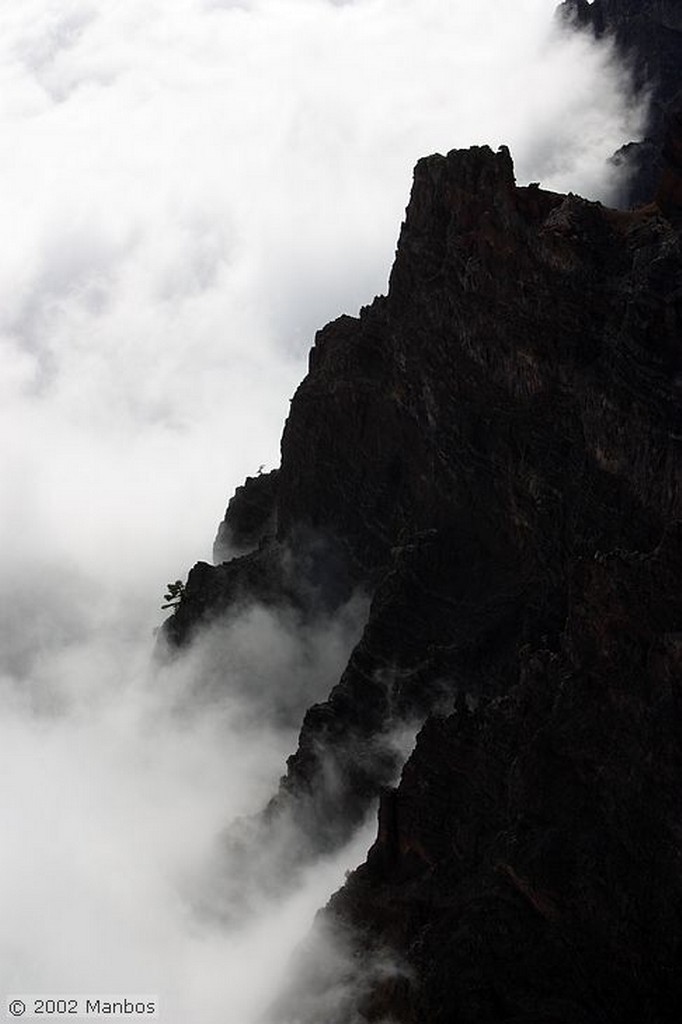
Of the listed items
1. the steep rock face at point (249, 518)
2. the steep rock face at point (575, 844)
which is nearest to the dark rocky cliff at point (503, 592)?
the steep rock face at point (575, 844)

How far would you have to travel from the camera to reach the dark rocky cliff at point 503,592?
6831cm

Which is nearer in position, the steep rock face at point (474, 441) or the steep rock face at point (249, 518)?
the steep rock face at point (474, 441)

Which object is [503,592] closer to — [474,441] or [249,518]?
[474,441]

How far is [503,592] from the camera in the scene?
96.7 metres

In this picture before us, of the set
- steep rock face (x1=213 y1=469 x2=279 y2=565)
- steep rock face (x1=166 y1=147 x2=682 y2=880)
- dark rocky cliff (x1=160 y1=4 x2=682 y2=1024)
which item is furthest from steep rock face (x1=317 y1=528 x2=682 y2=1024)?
steep rock face (x1=213 y1=469 x2=279 y2=565)

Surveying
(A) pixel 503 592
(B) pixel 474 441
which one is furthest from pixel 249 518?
(A) pixel 503 592

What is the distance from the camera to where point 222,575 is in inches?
5571

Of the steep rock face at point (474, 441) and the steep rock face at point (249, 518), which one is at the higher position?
the steep rock face at point (249, 518)

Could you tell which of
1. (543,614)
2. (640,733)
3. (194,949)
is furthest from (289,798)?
(640,733)

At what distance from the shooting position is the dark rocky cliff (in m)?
68.3

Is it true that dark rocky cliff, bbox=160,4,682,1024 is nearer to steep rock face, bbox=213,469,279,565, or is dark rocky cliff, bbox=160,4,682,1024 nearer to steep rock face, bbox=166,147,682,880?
steep rock face, bbox=166,147,682,880

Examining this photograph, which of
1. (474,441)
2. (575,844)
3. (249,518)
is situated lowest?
(575,844)

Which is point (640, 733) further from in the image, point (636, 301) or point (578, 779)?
point (636, 301)

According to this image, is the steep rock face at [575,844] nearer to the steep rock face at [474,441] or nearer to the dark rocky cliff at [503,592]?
the dark rocky cliff at [503,592]
